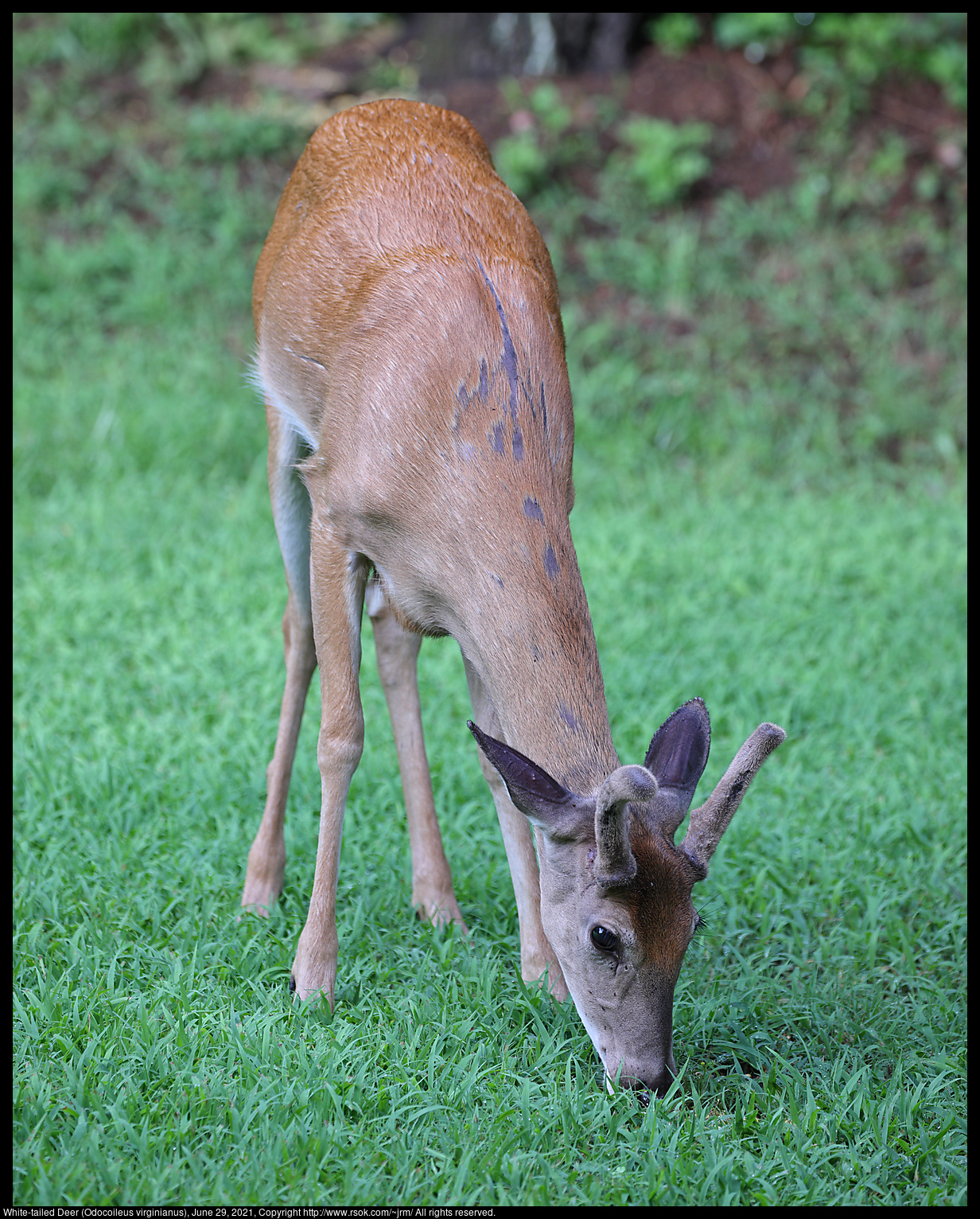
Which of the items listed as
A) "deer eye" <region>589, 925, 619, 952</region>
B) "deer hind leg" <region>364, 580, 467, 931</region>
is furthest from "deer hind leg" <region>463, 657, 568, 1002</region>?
"deer eye" <region>589, 925, 619, 952</region>

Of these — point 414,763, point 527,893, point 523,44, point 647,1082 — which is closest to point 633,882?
point 647,1082

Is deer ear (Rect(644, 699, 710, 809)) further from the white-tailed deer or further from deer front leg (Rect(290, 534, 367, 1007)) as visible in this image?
deer front leg (Rect(290, 534, 367, 1007))

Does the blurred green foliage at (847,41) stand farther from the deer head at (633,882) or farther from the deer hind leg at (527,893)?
the deer head at (633,882)

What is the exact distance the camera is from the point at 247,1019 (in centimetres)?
354

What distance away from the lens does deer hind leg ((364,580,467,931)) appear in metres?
4.24

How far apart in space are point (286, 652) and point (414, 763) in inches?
24.7

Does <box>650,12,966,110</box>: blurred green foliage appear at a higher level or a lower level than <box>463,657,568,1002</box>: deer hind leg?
higher

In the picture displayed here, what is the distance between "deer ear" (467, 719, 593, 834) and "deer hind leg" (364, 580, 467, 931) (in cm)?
112

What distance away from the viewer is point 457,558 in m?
3.43

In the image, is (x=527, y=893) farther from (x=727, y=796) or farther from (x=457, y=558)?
(x=457, y=558)

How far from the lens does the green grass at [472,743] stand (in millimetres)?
3195

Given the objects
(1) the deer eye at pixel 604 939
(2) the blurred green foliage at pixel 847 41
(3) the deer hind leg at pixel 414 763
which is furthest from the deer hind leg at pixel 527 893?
(2) the blurred green foliage at pixel 847 41

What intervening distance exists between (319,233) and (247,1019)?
97.1 inches

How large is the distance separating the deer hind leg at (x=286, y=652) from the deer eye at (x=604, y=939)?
146cm
